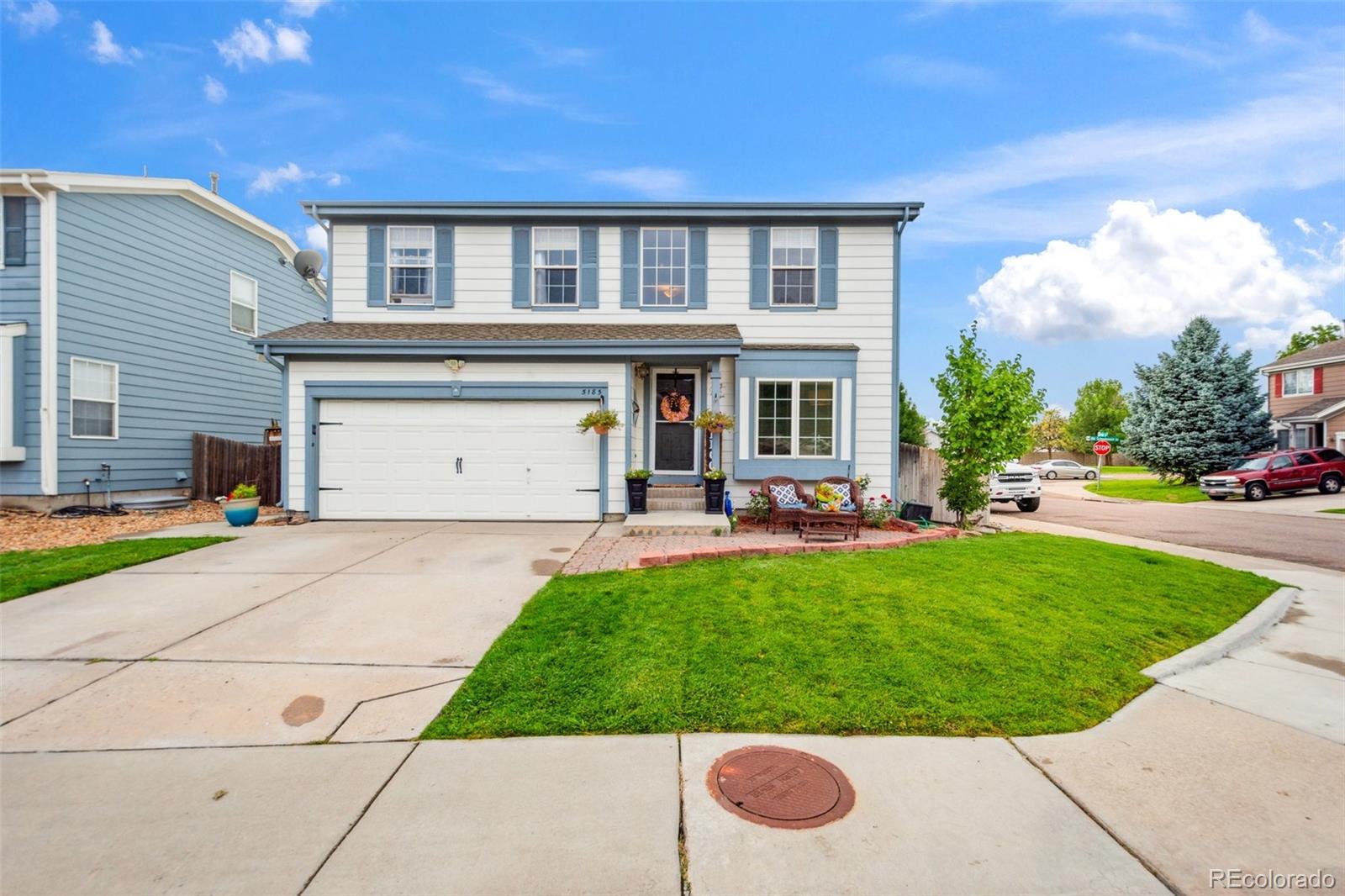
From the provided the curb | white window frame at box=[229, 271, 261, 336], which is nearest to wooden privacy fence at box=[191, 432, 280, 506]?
white window frame at box=[229, 271, 261, 336]

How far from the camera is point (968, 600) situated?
17.5 ft

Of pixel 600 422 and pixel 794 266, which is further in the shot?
pixel 794 266

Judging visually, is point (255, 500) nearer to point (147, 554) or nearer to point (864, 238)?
point (147, 554)

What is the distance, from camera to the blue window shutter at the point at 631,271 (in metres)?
11.5

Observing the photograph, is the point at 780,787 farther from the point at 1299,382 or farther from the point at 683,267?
the point at 1299,382

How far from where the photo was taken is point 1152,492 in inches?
894

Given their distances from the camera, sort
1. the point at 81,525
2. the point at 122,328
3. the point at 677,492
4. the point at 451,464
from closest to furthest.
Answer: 1. the point at 81,525
2. the point at 451,464
3. the point at 677,492
4. the point at 122,328

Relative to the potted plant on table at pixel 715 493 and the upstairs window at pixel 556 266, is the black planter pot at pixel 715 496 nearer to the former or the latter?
the potted plant on table at pixel 715 493

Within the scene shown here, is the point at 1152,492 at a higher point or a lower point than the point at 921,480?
lower

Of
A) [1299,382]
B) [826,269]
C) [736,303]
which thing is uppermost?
[826,269]

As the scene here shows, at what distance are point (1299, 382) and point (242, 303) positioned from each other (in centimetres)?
4455

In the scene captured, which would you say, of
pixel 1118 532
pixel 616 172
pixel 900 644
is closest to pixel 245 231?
pixel 616 172

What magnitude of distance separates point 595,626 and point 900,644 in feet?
7.96

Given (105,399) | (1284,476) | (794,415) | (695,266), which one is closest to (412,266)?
(695,266)
